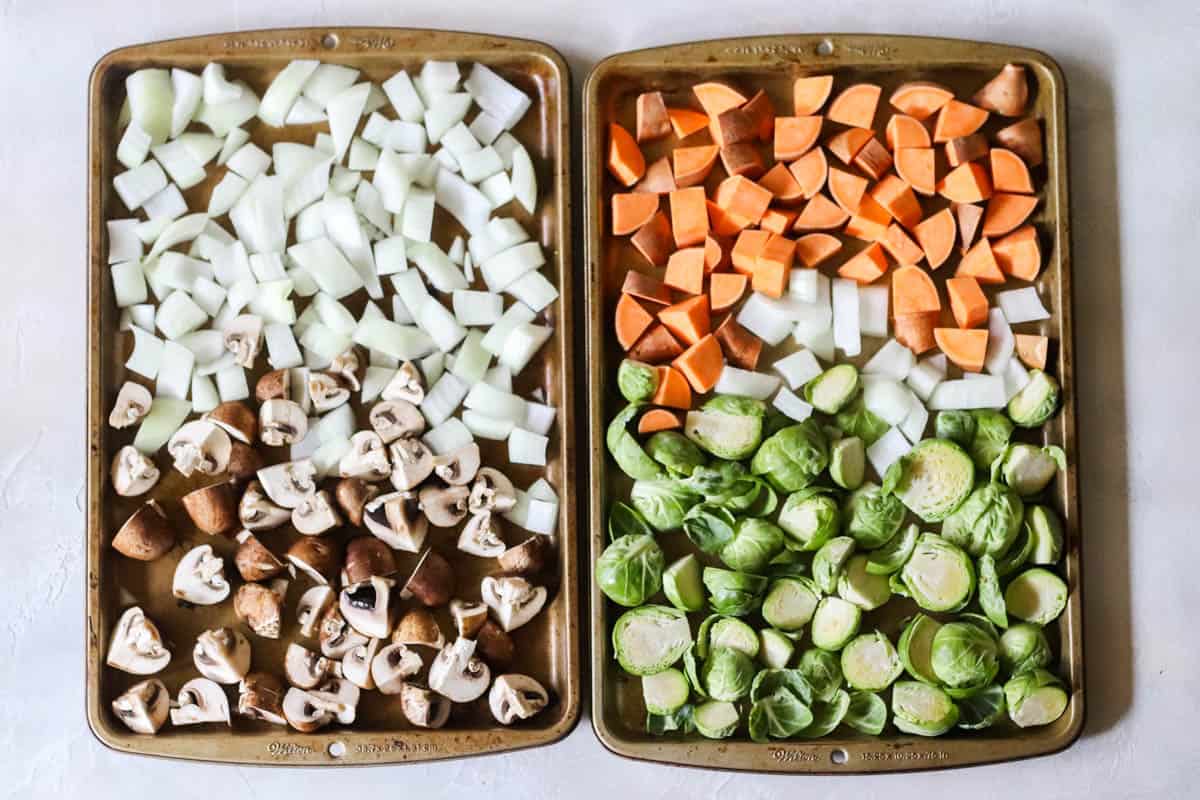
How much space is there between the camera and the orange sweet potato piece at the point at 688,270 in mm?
2506

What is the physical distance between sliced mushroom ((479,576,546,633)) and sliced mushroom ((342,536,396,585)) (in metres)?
0.22

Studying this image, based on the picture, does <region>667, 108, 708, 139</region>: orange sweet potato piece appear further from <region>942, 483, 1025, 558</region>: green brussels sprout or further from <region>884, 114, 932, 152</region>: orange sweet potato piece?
<region>942, 483, 1025, 558</region>: green brussels sprout

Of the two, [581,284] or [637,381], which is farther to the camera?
[581,284]

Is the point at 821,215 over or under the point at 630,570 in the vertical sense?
over

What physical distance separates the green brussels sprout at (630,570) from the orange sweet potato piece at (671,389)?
0.26 m

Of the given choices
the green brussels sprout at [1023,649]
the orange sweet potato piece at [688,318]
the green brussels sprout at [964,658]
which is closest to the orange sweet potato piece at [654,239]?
the orange sweet potato piece at [688,318]

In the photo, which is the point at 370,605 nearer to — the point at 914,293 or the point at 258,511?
the point at 258,511

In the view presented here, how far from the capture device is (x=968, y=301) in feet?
8.14

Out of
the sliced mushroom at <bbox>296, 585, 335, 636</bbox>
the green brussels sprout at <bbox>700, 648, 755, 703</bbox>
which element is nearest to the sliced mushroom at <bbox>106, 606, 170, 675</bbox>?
the sliced mushroom at <bbox>296, 585, 335, 636</bbox>

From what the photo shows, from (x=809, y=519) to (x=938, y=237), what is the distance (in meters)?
0.71

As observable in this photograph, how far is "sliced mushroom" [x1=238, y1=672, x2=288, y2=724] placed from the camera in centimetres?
245

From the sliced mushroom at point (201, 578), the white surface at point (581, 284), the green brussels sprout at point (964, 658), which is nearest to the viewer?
the green brussels sprout at point (964, 658)

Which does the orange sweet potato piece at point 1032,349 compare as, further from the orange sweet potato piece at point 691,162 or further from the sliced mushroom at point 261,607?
the sliced mushroom at point 261,607

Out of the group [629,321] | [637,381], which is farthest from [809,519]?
[629,321]
